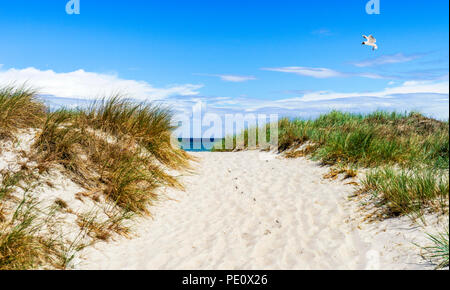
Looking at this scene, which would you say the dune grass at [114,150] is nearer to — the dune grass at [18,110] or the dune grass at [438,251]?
the dune grass at [18,110]

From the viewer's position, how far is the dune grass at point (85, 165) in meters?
4.15

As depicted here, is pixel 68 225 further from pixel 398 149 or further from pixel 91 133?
pixel 398 149

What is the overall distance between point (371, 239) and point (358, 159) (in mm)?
3698

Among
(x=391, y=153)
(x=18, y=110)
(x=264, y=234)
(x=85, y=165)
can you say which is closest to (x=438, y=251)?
(x=264, y=234)

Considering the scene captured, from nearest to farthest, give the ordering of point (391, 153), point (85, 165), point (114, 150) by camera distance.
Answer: point (85, 165), point (114, 150), point (391, 153)

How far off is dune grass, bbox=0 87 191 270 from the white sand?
39cm

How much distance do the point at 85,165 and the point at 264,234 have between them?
344 cm

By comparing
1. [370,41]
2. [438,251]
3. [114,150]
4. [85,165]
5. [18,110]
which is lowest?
[438,251]

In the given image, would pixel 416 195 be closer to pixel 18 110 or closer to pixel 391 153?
pixel 391 153

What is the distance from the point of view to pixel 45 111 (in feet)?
24.6

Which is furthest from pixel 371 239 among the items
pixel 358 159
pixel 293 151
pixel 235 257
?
pixel 293 151

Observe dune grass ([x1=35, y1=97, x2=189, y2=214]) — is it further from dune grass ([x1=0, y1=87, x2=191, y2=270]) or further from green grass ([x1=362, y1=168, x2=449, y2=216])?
green grass ([x1=362, y1=168, x2=449, y2=216])

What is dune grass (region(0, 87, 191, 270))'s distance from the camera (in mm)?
4152

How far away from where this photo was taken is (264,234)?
514cm
